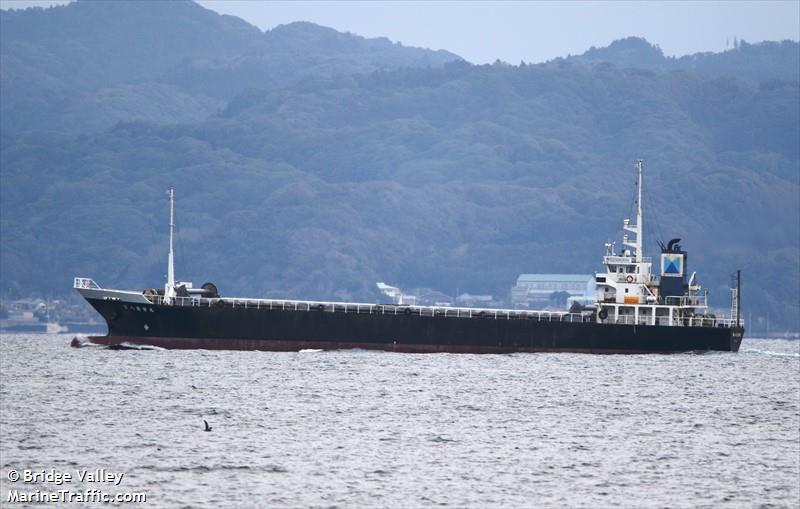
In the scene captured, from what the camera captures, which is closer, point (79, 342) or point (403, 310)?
point (403, 310)

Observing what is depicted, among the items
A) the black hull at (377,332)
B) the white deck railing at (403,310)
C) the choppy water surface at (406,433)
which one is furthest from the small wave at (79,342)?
the choppy water surface at (406,433)

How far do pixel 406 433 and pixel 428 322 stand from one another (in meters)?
34.2

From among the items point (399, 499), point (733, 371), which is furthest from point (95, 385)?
point (733, 371)

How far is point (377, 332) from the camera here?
80.4m

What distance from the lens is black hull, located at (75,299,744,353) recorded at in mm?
78375

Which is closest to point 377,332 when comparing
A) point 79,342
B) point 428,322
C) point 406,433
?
point 428,322

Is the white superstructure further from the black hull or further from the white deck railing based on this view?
the black hull

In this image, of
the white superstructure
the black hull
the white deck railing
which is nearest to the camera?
the black hull

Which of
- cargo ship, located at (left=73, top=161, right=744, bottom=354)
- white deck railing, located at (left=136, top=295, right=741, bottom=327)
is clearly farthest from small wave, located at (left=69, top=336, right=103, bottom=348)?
white deck railing, located at (left=136, top=295, right=741, bottom=327)

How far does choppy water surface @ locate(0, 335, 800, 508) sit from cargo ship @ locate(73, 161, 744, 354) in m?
5.44

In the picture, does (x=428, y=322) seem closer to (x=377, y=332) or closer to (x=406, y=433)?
(x=377, y=332)

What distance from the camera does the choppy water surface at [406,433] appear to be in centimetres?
3741

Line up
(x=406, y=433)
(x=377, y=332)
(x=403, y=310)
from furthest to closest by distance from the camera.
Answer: (x=403, y=310)
(x=377, y=332)
(x=406, y=433)

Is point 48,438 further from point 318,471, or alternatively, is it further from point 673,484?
point 673,484
